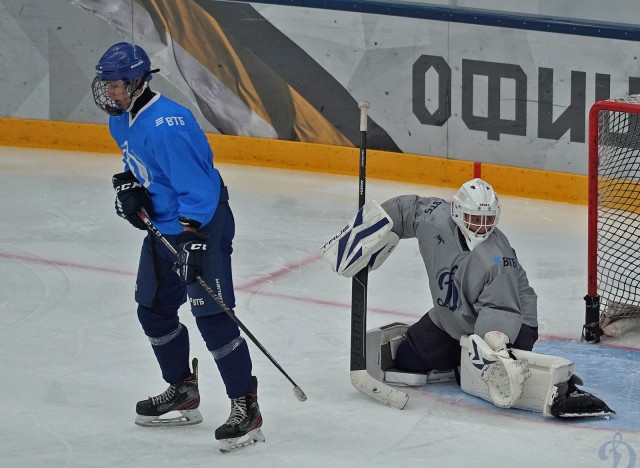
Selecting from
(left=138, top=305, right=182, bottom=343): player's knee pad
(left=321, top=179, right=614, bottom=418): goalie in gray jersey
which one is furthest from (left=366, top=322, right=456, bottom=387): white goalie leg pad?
(left=138, top=305, right=182, bottom=343): player's knee pad

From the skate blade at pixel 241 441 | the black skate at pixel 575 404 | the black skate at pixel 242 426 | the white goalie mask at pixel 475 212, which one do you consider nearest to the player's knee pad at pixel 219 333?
the black skate at pixel 242 426

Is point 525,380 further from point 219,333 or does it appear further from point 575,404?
point 219,333

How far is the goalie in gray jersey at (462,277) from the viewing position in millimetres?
4699

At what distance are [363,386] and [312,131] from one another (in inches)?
142

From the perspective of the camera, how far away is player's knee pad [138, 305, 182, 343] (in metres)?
4.49

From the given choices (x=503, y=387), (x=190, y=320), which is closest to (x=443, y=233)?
(x=503, y=387)

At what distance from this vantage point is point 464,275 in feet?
15.6

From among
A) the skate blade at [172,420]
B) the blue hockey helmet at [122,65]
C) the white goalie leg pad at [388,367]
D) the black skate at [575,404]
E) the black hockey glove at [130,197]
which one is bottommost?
the skate blade at [172,420]

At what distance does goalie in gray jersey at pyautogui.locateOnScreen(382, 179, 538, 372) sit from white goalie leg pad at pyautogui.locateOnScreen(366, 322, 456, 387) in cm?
4

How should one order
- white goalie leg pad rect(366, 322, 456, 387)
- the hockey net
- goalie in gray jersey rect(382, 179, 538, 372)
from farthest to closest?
the hockey net → white goalie leg pad rect(366, 322, 456, 387) → goalie in gray jersey rect(382, 179, 538, 372)

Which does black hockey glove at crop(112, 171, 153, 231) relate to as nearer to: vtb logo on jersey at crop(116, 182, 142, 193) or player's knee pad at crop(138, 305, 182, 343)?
vtb logo on jersey at crop(116, 182, 142, 193)

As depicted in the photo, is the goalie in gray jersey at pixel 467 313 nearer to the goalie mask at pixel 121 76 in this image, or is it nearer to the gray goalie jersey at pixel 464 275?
the gray goalie jersey at pixel 464 275

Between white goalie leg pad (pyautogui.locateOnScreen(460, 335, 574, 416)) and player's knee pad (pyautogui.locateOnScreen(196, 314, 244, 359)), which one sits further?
white goalie leg pad (pyautogui.locateOnScreen(460, 335, 574, 416))

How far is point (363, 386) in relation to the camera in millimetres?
4820
